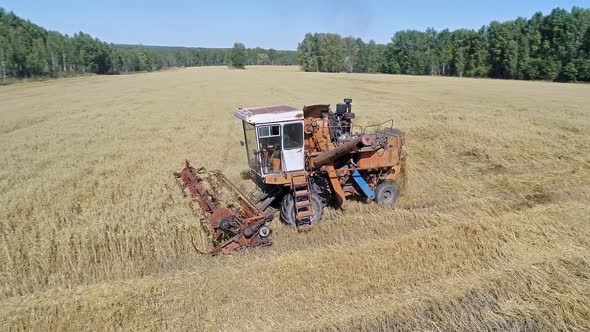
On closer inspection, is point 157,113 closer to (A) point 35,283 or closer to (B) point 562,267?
(A) point 35,283

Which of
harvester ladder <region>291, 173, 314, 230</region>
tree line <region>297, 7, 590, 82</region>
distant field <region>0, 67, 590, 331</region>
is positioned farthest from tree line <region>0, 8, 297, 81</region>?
harvester ladder <region>291, 173, 314, 230</region>

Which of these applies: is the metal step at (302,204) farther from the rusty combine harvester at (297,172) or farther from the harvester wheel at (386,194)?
the harvester wheel at (386,194)

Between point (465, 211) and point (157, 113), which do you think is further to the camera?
point (157, 113)

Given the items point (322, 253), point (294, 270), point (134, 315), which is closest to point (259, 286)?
point (294, 270)

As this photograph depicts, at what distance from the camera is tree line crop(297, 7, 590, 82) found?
62.7 m

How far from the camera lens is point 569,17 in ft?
212

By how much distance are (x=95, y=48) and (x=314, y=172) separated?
107749 millimetres

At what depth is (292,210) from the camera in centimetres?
900

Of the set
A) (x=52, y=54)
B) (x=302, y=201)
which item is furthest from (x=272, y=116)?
(x=52, y=54)

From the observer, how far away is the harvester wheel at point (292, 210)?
8.98m

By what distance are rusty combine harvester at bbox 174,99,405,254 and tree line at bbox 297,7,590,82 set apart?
213 ft

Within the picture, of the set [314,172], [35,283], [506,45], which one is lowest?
[35,283]

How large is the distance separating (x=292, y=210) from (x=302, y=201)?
341 millimetres

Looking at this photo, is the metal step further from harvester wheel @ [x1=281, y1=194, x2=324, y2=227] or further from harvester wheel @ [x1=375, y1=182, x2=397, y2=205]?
harvester wheel @ [x1=375, y1=182, x2=397, y2=205]
